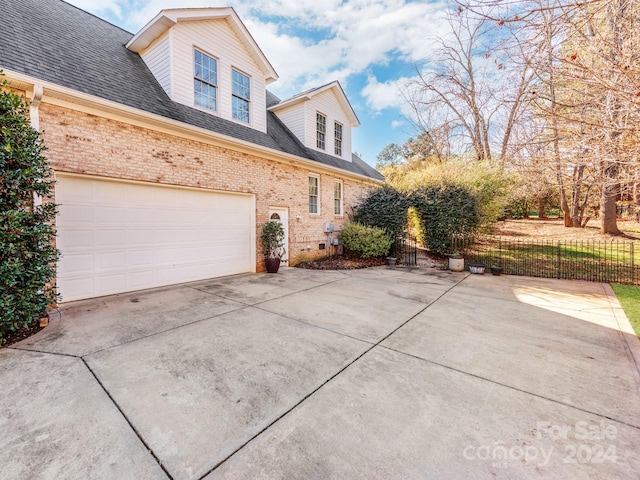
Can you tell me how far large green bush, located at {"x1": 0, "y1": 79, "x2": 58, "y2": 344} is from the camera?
3363 mm

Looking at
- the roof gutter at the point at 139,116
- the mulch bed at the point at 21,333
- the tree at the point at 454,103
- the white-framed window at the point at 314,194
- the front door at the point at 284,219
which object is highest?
the tree at the point at 454,103

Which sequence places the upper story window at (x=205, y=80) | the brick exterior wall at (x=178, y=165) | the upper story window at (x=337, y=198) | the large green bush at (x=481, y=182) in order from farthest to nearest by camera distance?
the upper story window at (x=337, y=198), the large green bush at (x=481, y=182), the upper story window at (x=205, y=80), the brick exterior wall at (x=178, y=165)

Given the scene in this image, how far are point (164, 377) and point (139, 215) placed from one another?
449cm

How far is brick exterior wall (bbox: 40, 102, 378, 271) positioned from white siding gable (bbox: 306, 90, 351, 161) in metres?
1.91

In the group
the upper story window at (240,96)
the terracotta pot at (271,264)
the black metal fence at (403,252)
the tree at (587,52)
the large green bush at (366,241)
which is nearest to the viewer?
the tree at (587,52)

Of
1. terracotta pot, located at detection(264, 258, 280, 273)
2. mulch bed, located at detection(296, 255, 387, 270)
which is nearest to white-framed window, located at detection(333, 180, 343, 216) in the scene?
mulch bed, located at detection(296, 255, 387, 270)

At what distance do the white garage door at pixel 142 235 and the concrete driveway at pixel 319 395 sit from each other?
47.7 inches

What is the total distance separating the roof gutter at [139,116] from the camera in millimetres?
4395

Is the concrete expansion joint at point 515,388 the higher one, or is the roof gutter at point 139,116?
the roof gutter at point 139,116

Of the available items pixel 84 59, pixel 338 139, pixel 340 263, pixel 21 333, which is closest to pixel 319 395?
pixel 21 333

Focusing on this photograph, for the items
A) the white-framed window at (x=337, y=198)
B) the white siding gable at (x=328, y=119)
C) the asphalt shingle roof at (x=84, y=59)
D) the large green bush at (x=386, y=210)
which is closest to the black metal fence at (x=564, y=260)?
the large green bush at (x=386, y=210)

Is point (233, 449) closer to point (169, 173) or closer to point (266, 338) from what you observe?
point (266, 338)

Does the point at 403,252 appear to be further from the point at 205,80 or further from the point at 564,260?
the point at 205,80

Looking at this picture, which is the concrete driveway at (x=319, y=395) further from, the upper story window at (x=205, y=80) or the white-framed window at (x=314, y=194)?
the white-framed window at (x=314, y=194)
